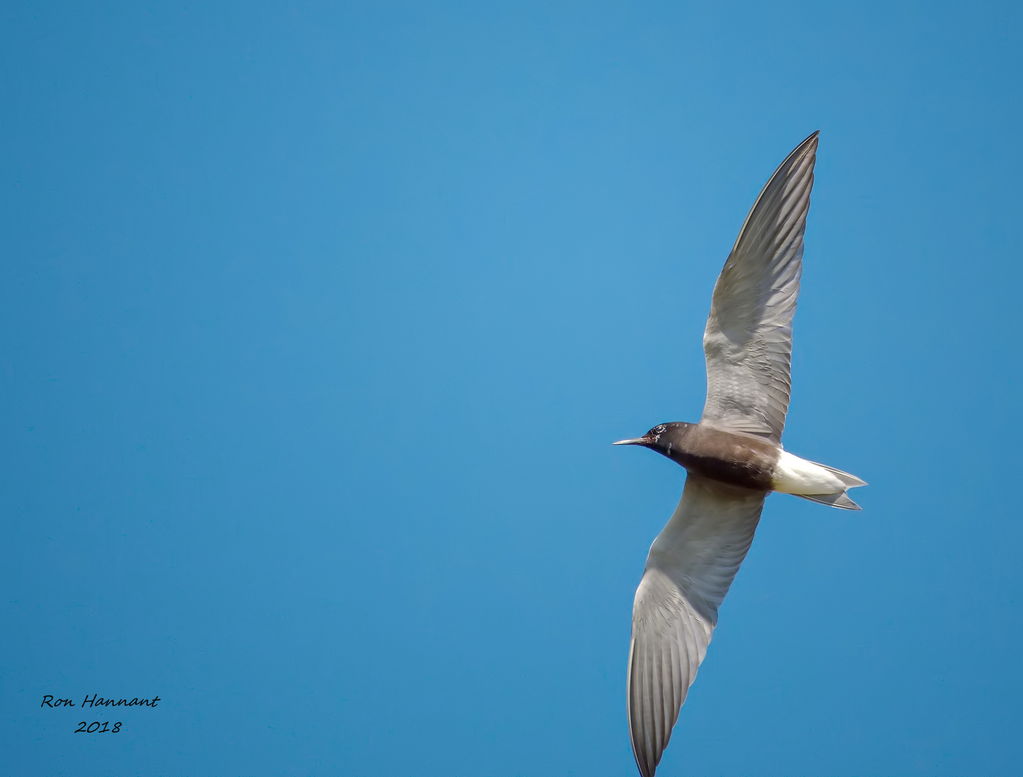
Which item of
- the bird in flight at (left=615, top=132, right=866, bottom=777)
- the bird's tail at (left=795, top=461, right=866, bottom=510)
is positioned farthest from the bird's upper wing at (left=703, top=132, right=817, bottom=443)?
the bird's tail at (left=795, top=461, right=866, bottom=510)

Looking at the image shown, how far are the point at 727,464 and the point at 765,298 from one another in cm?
41

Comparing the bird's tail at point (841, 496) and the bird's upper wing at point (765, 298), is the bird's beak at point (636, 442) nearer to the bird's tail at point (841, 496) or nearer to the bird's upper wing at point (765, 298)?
the bird's upper wing at point (765, 298)

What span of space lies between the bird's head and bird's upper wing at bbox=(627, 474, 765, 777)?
→ 119 mm

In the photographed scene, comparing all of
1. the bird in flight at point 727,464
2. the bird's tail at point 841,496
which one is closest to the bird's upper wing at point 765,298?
the bird in flight at point 727,464

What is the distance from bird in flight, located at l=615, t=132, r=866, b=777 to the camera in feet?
6.72

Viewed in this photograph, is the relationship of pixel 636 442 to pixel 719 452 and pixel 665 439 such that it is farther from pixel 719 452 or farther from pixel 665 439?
pixel 719 452

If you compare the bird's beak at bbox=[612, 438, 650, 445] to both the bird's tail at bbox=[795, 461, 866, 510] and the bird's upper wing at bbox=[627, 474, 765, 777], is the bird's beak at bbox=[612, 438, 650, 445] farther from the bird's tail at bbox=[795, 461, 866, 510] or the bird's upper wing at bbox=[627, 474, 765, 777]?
the bird's tail at bbox=[795, 461, 866, 510]

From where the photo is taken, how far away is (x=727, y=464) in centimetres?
212

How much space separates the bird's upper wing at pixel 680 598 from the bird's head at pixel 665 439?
0.12m

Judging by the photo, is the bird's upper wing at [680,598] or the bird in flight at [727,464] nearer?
the bird in flight at [727,464]

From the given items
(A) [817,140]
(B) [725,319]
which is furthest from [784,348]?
(A) [817,140]

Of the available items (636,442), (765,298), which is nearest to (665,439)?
(636,442)

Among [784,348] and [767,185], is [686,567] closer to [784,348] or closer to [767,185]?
[784,348]

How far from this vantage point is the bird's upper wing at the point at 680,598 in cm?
222
